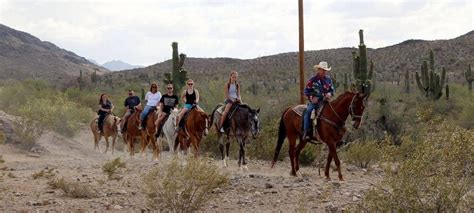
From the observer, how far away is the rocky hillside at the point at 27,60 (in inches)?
4269

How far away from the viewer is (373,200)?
7.88 m

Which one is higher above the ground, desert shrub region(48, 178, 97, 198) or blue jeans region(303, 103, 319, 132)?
blue jeans region(303, 103, 319, 132)

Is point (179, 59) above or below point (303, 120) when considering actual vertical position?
above

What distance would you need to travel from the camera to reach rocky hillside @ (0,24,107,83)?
108m

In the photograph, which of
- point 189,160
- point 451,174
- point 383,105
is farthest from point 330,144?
point 383,105

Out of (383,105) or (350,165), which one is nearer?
(350,165)

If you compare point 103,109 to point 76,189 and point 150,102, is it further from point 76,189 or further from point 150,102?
point 76,189

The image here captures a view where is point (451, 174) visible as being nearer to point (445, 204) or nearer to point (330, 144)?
point (445, 204)

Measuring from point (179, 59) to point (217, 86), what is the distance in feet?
→ 10.2

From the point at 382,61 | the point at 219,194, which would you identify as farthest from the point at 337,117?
the point at 382,61

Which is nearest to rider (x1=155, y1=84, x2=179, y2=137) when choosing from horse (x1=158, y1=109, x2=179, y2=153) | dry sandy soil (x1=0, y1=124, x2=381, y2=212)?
horse (x1=158, y1=109, x2=179, y2=153)

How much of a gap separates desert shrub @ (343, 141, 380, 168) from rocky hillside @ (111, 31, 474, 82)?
140 ft

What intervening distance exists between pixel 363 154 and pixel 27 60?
113273mm

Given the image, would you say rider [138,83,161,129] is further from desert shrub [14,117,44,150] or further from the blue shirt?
desert shrub [14,117,44,150]
